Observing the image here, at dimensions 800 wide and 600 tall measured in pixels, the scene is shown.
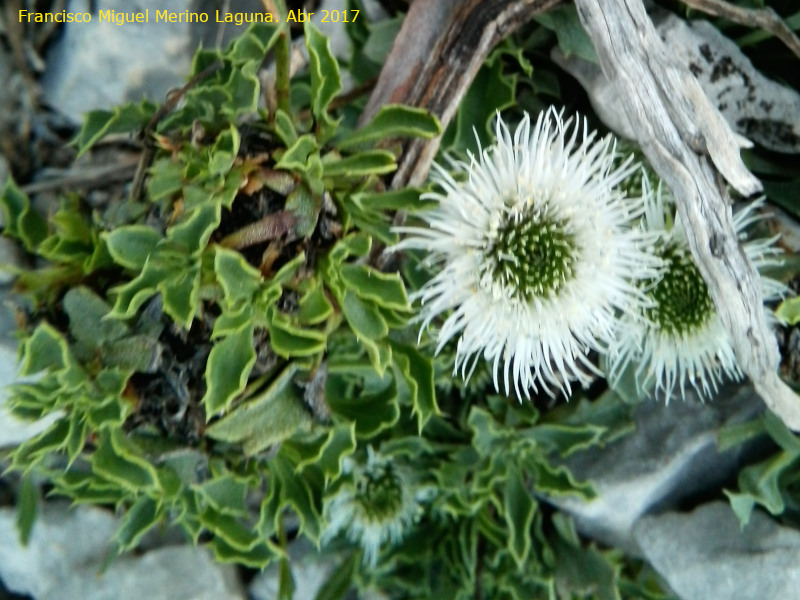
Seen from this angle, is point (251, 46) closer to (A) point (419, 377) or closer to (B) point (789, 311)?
(A) point (419, 377)

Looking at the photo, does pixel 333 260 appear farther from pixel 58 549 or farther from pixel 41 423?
pixel 58 549

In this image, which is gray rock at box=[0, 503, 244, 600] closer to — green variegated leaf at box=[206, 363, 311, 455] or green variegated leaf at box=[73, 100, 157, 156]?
green variegated leaf at box=[206, 363, 311, 455]

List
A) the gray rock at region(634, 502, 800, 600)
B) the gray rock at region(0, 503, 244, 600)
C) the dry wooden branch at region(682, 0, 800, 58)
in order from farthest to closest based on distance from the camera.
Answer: the gray rock at region(0, 503, 244, 600), the gray rock at region(634, 502, 800, 600), the dry wooden branch at region(682, 0, 800, 58)

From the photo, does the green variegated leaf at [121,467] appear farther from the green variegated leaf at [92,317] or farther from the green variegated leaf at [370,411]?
the green variegated leaf at [370,411]

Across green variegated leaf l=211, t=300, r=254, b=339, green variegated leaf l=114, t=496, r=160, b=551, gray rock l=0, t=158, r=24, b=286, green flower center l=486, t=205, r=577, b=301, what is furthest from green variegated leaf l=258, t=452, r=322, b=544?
gray rock l=0, t=158, r=24, b=286

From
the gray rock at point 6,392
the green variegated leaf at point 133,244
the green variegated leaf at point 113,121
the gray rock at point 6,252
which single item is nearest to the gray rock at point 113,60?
the gray rock at point 6,252

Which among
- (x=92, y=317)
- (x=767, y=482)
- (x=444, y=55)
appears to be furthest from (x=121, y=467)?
(x=767, y=482)

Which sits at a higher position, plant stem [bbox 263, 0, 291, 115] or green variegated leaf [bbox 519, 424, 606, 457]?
plant stem [bbox 263, 0, 291, 115]
